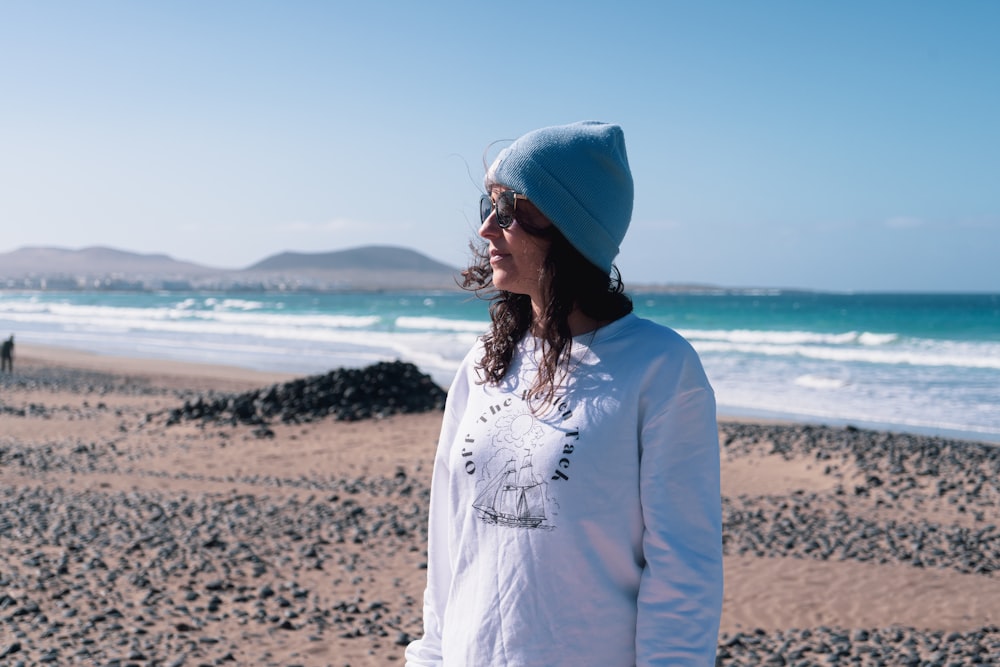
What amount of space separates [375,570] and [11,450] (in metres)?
7.24

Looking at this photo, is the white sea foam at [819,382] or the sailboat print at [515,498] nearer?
the sailboat print at [515,498]

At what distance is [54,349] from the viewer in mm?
34406

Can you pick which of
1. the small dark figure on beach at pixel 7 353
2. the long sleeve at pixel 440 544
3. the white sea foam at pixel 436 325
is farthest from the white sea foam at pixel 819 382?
the white sea foam at pixel 436 325

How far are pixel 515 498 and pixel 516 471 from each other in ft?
0.17

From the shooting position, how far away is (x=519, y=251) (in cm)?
194

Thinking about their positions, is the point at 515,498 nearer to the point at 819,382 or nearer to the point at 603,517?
the point at 603,517

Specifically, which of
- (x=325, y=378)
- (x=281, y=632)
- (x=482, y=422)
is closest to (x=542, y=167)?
(x=482, y=422)

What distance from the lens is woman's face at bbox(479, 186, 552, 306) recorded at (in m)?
1.91

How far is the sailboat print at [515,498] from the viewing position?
70.0 inches

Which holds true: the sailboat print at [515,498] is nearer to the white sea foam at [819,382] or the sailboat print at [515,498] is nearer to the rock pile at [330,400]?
the rock pile at [330,400]

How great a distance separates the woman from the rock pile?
12624mm

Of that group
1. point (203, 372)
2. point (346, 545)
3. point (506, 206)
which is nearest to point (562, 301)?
point (506, 206)

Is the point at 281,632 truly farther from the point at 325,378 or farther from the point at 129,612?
the point at 325,378

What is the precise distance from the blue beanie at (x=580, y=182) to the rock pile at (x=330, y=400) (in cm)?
1278
